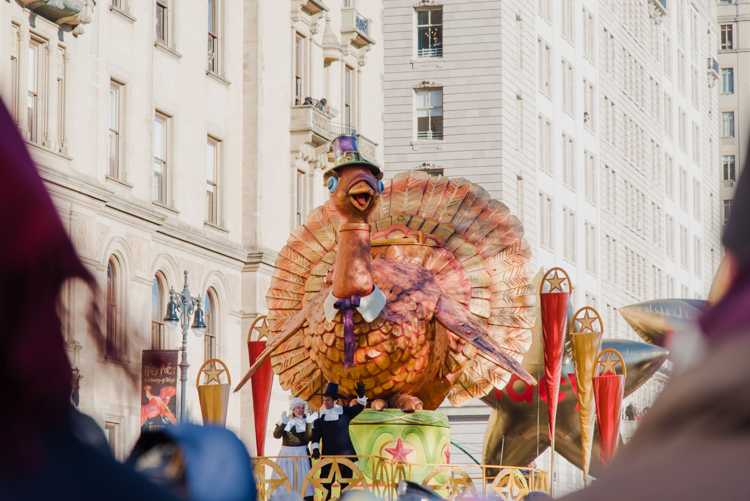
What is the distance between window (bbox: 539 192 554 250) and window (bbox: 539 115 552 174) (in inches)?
49.4

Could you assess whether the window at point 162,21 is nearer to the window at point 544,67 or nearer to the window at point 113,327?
the window at point 544,67

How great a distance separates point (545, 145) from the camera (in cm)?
5072

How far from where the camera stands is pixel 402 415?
11570mm

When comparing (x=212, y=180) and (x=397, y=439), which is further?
(x=212, y=180)

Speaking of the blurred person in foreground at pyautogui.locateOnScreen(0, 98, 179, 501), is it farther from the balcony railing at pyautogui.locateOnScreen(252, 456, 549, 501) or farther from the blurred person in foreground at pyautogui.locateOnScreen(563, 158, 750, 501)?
the balcony railing at pyautogui.locateOnScreen(252, 456, 549, 501)

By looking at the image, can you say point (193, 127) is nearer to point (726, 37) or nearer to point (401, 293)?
point (401, 293)

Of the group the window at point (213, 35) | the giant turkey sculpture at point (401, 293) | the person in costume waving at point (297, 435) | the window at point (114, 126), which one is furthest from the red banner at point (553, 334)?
the window at point (213, 35)

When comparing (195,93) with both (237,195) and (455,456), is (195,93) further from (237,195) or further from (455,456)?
(455,456)

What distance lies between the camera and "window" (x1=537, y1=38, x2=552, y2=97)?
50812 mm

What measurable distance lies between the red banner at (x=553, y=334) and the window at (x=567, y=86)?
3844cm

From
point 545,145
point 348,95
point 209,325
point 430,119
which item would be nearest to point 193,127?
point 209,325

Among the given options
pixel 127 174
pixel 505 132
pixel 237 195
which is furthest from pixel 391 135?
pixel 127 174

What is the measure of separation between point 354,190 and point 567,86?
143ft

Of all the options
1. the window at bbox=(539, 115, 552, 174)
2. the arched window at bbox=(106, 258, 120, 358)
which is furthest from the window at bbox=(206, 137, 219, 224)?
the arched window at bbox=(106, 258, 120, 358)
